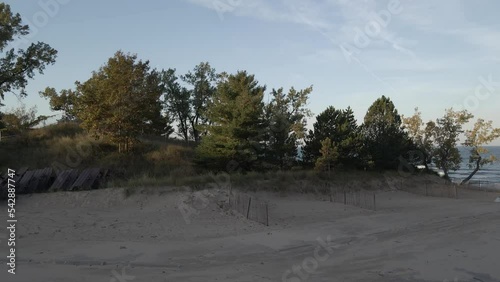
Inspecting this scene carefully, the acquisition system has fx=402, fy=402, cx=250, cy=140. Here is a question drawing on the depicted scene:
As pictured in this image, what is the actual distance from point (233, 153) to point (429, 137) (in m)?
30.2

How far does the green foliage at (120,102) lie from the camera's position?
27969 millimetres

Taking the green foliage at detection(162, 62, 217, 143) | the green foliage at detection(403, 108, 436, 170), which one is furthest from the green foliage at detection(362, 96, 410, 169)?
the green foliage at detection(162, 62, 217, 143)

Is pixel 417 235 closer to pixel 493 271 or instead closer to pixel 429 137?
pixel 493 271

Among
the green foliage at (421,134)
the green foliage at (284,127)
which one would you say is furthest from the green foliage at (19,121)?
the green foliage at (421,134)

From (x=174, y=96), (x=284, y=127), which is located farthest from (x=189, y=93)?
(x=284, y=127)

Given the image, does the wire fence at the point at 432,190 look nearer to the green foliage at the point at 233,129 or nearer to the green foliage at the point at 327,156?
the green foliage at the point at 327,156

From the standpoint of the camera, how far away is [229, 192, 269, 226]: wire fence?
1806 centimetres

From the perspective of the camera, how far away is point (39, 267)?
1052 cm

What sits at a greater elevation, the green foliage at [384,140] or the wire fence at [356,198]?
the green foliage at [384,140]

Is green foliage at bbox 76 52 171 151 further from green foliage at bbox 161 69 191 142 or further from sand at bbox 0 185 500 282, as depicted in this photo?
green foliage at bbox 161 69 191 142

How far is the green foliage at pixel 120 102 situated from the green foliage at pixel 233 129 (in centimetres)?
473

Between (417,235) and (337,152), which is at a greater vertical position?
(337,152)

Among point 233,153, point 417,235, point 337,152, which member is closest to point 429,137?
point 337,152

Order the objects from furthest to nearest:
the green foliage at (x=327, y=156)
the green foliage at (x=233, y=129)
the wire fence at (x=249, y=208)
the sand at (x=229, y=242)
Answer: the green foliage at (x=327, y=156)
the green foliage at (x=233, y=129)
the wire fence at (x=249, y=208)
the sand at (x=229, y=242)
